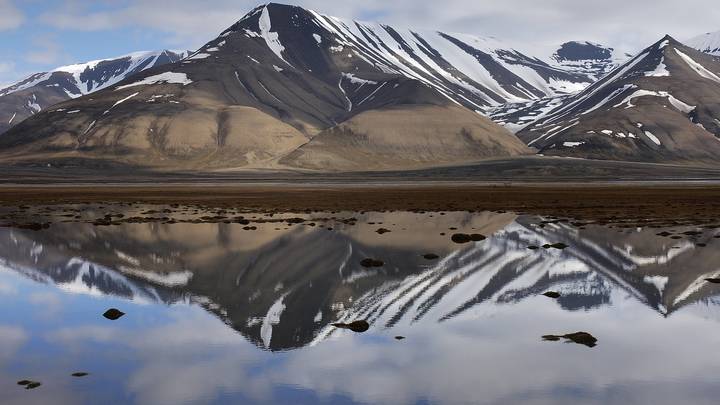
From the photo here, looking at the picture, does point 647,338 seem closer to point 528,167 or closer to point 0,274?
point 0,274

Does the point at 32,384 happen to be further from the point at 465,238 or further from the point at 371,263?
the point at 465,238

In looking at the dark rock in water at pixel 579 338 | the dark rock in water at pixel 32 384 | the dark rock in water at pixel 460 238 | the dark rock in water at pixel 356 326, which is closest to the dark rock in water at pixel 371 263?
the dark rock in water at pixel 460 238

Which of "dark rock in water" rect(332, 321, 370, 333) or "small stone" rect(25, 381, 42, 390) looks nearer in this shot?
"small stone" rect(25, 381, 42, 390)

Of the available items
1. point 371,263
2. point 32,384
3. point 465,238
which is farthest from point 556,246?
point 32,384

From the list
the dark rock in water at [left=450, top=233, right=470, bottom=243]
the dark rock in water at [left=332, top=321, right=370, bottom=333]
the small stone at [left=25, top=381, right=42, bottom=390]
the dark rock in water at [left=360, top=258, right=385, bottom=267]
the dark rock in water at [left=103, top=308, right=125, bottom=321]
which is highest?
the small stone at [left=25, top=381, right=42, bottom=390]

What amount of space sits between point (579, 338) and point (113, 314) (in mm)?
11285

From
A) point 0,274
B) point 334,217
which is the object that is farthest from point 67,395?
point 334,217

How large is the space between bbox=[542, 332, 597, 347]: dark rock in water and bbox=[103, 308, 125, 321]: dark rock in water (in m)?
10.4

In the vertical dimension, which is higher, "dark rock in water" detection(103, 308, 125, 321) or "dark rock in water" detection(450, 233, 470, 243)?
"dark rock in water" detection(103, 308, 125, 321)

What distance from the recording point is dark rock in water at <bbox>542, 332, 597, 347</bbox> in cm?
1420

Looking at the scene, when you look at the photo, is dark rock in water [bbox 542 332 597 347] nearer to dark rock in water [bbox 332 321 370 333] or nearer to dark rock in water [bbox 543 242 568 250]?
dark rock in water [bbox 332 321 370 333]

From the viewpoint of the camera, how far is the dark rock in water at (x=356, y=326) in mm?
15406

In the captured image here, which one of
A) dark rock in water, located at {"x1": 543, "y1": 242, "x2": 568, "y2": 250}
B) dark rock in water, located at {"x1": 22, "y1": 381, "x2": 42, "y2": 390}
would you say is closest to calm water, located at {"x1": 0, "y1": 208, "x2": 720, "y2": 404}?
dark rock in water, located at {"x1": 22, "y1": 381, "x2": 42, "y2": 390}

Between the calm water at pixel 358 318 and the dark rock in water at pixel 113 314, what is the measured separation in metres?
0.19
